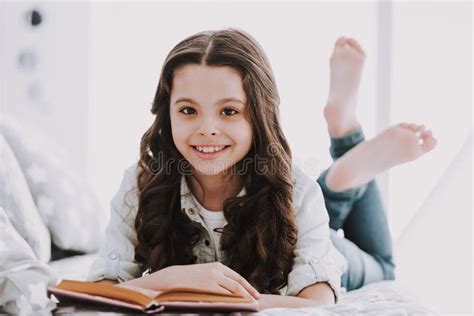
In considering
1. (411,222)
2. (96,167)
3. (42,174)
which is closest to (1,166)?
(42,174)

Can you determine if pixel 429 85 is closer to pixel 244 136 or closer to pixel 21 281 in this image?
pixel 244 136

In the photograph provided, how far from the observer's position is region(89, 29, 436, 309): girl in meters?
0.96

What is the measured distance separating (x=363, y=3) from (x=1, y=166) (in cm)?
106

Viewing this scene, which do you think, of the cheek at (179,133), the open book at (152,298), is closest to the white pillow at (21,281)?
the open book at (152,298)

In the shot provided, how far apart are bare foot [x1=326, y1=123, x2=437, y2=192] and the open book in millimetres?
510

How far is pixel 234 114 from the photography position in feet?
3.20

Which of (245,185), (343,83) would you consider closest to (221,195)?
(245,185)

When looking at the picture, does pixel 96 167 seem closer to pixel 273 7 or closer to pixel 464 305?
pixel 273 7

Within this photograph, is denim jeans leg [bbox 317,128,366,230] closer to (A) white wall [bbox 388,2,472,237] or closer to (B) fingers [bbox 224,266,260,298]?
(A) white wall [bbox 388,2,472,237]

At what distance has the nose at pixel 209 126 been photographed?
962 millimetres

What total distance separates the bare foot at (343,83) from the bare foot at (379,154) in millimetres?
68

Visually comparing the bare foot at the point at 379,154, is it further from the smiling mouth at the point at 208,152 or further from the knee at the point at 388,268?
the smiling mouth at the point at 208,152

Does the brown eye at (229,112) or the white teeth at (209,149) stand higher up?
the brown eye at (229,112)

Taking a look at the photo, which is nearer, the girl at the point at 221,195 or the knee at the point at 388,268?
the girl at the point at 221,195
